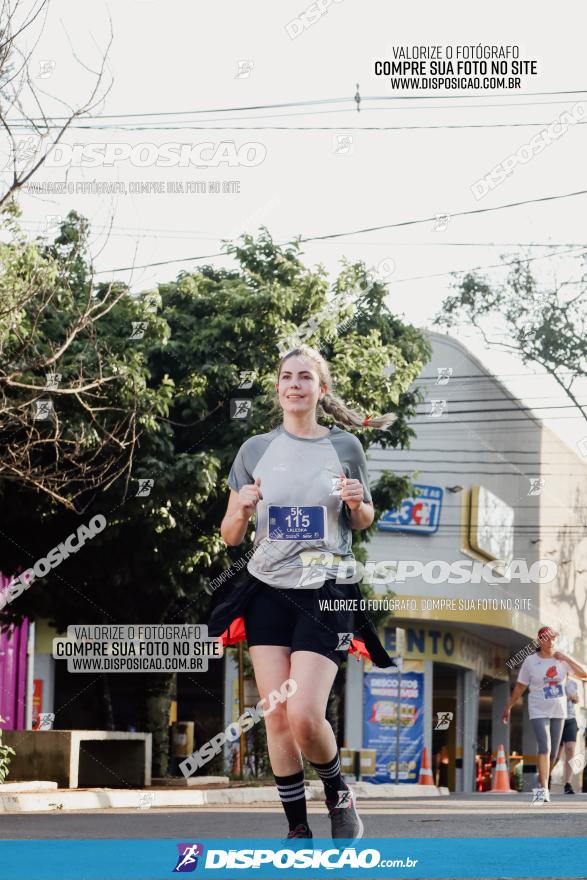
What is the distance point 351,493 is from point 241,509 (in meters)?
0.38

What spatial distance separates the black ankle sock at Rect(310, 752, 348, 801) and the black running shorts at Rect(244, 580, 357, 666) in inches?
14.0

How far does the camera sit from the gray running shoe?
16.0ft

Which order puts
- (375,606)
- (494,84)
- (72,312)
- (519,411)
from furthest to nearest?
(519,411), (375,606), (72,312), (494,84)

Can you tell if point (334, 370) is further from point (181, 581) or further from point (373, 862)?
point (373, 862)

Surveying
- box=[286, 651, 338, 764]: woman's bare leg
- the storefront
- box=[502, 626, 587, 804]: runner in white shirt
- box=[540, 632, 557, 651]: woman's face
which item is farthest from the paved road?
the storefront

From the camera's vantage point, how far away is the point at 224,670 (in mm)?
30281

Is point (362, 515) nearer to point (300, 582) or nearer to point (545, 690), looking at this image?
point (300, 582)

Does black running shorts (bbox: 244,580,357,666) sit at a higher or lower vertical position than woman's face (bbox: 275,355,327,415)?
lower

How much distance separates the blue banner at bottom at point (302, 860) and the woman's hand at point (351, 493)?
1103 millimetres

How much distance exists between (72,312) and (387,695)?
56.5 feet

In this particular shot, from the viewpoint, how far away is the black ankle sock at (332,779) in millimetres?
4957

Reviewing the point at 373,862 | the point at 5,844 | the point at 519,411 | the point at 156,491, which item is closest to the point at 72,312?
the point at 156,491

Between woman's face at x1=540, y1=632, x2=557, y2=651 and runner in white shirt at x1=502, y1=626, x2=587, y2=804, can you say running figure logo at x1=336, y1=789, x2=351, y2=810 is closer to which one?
woman's face at x1=540, y1=632, x2=557, y2=651

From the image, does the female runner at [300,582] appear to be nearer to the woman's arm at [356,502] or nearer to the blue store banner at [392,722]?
the woman's arm at [356,502]
